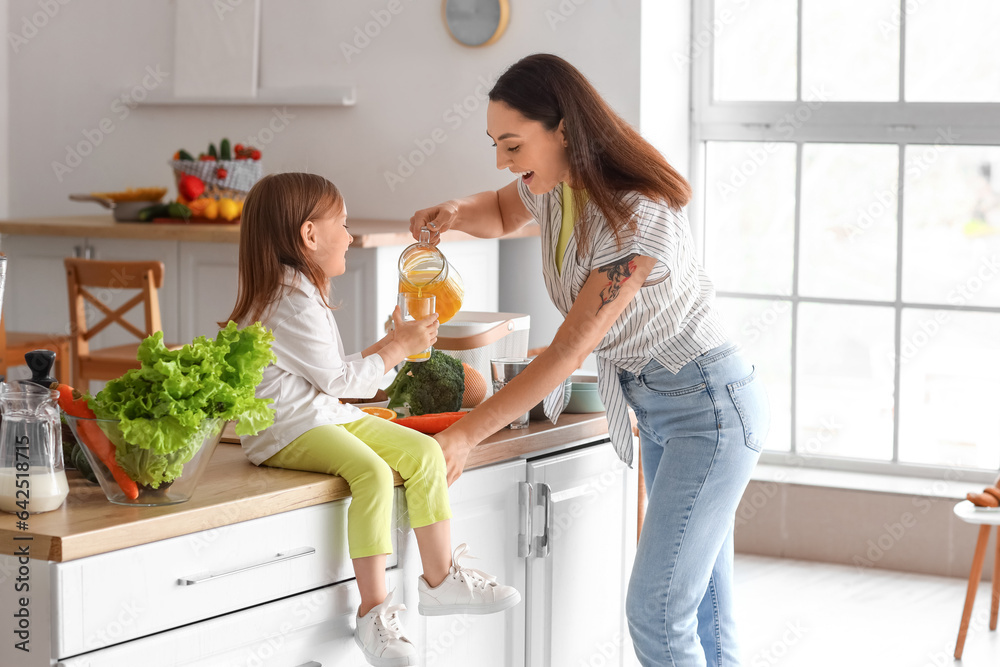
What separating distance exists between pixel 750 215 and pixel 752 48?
0.54 metres

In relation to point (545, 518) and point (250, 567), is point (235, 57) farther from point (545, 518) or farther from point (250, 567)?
point (250, 567)

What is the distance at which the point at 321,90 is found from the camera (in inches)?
162

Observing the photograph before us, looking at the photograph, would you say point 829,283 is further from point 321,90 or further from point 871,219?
→ point 321,90

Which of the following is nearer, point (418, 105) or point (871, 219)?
point (871, 219)

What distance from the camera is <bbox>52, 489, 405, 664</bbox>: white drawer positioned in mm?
1264

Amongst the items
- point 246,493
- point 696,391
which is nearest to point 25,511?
point 246,493

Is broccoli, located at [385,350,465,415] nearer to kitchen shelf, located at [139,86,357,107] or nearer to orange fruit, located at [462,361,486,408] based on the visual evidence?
orange fruit, located at [462,361,486,408]

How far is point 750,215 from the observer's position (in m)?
3.80

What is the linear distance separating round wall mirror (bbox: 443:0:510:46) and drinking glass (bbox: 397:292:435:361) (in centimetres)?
222

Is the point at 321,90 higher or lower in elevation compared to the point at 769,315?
higher

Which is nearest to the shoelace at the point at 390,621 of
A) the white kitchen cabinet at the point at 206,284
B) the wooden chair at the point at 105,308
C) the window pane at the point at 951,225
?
the wooden chair at the point at 105,308

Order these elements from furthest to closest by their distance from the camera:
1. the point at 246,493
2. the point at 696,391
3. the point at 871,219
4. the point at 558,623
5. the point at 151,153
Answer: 1. the point at 151,153
2. the point at 871,219
3. the point at 558,623
4. the point at 696,391
5. the point at 246,493

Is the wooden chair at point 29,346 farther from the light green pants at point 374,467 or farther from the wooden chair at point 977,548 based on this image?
the wooden chair at point 977,548

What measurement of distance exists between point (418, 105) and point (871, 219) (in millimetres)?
1579
